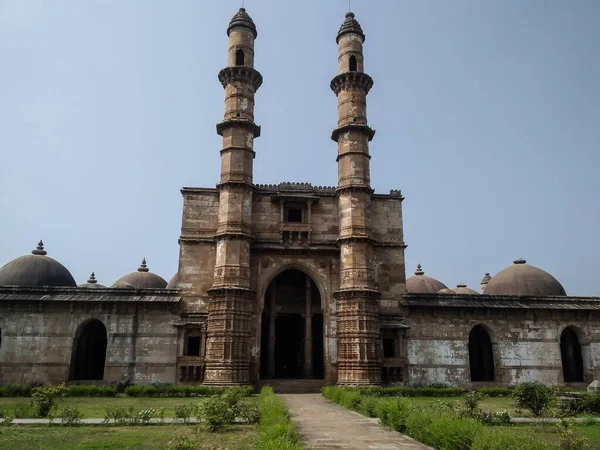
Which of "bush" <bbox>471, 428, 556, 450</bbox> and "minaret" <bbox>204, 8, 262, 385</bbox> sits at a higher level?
"minaret" <bbox>204, 8, 262, 385</bbox>

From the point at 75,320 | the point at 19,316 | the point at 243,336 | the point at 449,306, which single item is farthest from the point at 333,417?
the point at 19,316

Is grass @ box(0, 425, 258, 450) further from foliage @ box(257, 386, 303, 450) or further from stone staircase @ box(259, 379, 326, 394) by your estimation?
stone staircase @ box(259, 379, 326, 394)

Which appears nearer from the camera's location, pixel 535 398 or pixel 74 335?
pixel 535 398

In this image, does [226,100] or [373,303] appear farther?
[226,100]

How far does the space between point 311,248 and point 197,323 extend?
7018 mm

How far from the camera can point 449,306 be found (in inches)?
1045

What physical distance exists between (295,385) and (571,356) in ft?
53.3

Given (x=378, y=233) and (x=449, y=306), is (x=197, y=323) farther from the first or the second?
(x=449, y=306)

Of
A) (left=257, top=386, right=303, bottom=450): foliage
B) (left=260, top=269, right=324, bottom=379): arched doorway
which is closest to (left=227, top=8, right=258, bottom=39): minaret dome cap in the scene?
(left=260, top=269, right=324, bottom=379): arched doorway

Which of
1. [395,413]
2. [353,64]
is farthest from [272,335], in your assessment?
[353,64]

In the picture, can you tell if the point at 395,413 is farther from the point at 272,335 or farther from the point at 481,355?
the point at 481,355

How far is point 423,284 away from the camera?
38.3 m

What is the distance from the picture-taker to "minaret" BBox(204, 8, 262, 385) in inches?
942

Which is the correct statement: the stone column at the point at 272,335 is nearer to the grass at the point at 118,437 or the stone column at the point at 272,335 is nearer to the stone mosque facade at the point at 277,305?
the stone mosque facade at the point at 277,305
